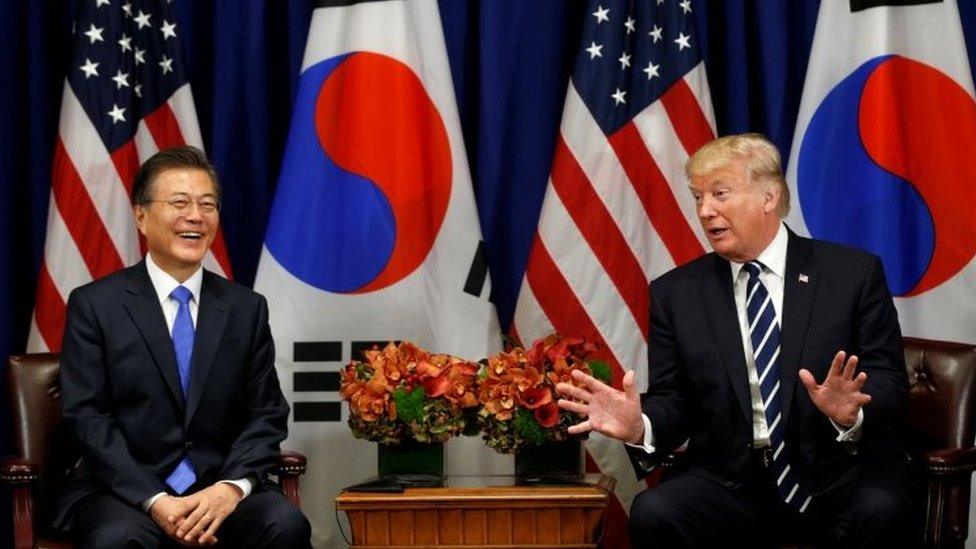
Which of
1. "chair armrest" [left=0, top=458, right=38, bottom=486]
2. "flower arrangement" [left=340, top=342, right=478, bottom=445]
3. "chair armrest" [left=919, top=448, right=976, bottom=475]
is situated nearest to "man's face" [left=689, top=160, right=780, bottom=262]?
"chair armrest" [left=919, top=448, right=976, bottom=475]

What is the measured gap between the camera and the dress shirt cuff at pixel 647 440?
141 inches

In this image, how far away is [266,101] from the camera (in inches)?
199

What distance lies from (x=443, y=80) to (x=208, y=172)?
115 cm

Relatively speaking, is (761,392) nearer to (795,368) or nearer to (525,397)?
(795,368)

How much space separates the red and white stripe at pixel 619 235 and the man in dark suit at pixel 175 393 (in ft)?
3.76

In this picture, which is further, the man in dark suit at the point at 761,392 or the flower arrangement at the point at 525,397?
the flower arrangement at the point at 525,397

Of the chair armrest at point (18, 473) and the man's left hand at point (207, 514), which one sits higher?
the chair armrest at point (18, 473)

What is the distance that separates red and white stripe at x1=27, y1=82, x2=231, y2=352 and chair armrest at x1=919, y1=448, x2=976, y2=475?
2.59m

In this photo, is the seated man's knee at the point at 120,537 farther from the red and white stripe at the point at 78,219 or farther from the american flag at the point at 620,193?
the american flag at the point at 620,193

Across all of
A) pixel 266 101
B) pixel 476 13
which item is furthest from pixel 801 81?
pixel 266 101

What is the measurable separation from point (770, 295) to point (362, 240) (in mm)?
1537

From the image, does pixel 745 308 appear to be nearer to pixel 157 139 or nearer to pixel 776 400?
pixel 776 400

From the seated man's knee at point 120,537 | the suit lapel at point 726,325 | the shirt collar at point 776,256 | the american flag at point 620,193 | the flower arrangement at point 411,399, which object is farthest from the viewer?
the american flag at point 620,193

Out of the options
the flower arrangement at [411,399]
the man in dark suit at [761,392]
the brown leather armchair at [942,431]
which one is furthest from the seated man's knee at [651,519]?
the flower arrangement at [411,399]
